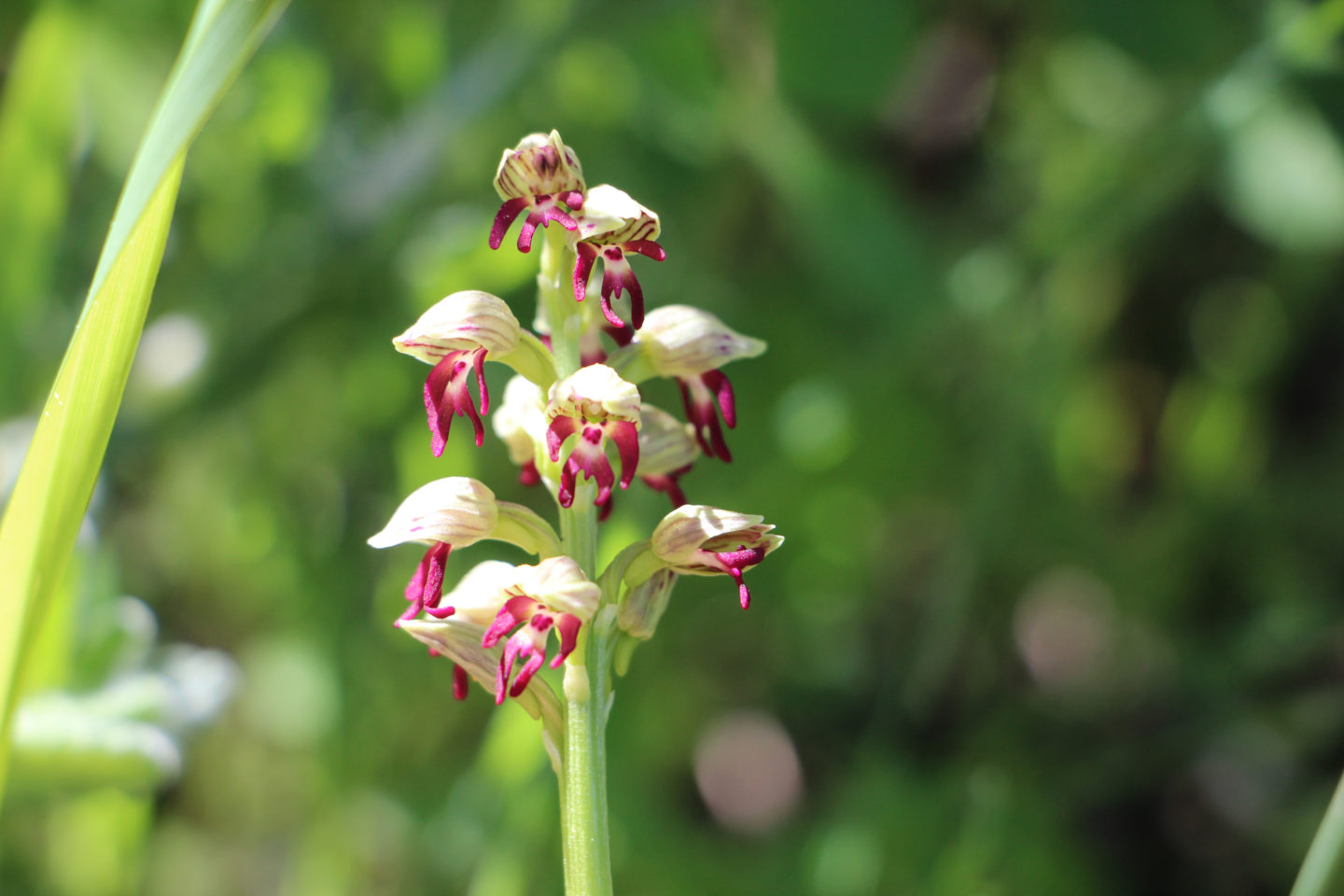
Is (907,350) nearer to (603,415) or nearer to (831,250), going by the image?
(831,250)

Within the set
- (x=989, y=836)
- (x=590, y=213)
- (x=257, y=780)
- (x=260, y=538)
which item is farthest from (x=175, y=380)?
(x=989, y=836)

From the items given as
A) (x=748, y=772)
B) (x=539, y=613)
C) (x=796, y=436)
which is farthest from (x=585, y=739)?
(x=748, y=772)

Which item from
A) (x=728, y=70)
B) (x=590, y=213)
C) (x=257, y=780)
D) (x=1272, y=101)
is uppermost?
(x=728, y=70)

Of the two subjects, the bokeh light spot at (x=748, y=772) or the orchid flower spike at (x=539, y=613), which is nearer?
the orchid flower spike at (x=539, y=613)

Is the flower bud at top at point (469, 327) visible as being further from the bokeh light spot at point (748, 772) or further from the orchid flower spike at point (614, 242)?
the bokeh light spot at point (748, 772)

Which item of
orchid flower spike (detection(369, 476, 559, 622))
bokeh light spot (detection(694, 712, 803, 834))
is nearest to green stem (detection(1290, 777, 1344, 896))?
orchid flower spike (detection(369, 476, 559, 622))

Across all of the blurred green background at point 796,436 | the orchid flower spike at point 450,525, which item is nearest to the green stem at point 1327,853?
the orchid flower spike at point 450,525
